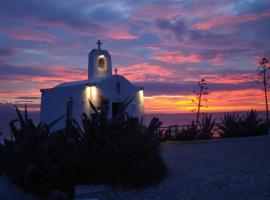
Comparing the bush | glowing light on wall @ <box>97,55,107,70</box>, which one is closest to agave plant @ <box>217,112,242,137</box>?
the bush

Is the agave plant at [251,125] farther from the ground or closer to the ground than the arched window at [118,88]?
closer to the ground

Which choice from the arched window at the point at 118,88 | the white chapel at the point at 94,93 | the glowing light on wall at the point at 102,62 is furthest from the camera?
the glowing light on wall at the point at 102,62

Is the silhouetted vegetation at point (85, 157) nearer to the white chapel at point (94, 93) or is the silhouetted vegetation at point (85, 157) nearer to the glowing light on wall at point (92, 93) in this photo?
the white chapel at point (94, 93)

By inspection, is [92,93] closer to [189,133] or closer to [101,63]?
[101,63]

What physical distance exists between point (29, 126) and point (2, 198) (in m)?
1.31

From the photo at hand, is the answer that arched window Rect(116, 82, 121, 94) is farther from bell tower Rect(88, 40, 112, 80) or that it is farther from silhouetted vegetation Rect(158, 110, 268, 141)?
silhouetted vegetation Rect(158, 110, 268, 141)

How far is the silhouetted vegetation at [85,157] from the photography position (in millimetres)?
6164

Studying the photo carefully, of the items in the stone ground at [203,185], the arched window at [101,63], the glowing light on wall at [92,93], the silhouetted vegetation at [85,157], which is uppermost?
the arched window at [101,63]

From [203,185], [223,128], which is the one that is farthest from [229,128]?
[203,185]

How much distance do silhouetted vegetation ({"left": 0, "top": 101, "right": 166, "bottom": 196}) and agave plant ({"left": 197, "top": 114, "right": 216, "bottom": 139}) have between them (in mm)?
8490

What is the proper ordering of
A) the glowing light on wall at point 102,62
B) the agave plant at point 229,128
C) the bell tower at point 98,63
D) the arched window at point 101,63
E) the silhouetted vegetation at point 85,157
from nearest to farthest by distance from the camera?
the silhouetted vegetation at point 85,157 → the agave plant at point 229,128 → the bell tower at point 98,63 → the glowing light on wall at point 102,62 → the arched window at point 101,63

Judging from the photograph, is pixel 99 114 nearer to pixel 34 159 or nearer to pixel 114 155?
pixel 114 155

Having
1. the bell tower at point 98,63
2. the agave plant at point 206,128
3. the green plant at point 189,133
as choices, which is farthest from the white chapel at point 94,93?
the agave plant at point 206,128

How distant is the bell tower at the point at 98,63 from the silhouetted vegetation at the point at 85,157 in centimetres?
1653
